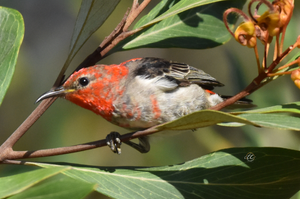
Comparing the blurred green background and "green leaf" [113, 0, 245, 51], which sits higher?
"green leaf" [113, 0, 245, 51]

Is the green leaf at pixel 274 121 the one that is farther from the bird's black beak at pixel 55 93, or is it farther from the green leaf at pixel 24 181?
the bird's black beak at pixel 55 93

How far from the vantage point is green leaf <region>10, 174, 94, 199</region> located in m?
0.86

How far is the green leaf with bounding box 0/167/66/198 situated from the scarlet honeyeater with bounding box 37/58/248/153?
2.62 ft

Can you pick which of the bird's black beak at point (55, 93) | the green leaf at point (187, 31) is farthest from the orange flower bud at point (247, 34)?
the bird's black beak at point (55, 93)

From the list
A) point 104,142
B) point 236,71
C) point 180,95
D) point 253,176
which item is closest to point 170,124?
point 104,142

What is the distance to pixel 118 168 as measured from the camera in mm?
1595

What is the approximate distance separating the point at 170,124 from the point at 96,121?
2.76m

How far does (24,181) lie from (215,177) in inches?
33.2

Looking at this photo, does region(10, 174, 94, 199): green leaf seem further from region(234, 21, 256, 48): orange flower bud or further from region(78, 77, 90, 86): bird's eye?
region(78, 77, 90, 86): bird's eye

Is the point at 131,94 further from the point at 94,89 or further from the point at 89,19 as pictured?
the point at 89,19

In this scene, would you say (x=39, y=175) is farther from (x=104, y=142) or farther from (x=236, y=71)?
(x=236, y=71)

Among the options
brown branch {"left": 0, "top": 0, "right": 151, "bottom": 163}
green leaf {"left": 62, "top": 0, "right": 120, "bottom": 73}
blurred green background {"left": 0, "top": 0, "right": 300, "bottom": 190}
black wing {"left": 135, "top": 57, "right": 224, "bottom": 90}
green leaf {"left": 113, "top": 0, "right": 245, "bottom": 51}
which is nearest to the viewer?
brown branch {"left": 0, "top": 0, "right": 151, "bottom": 163}

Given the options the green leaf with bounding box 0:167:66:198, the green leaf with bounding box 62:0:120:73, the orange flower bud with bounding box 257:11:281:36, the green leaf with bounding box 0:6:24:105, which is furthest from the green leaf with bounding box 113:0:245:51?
the green leaf with bounding box 0:167:66:198

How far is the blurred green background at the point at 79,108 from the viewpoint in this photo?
284 centimetres
